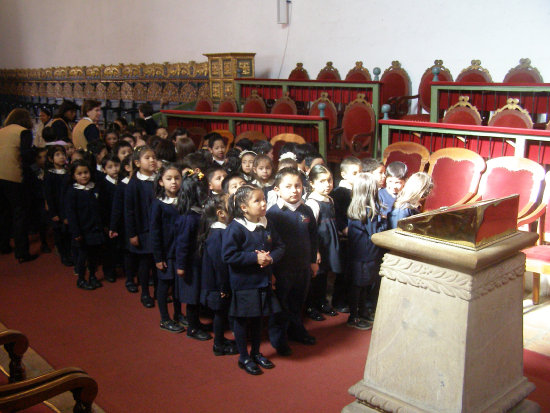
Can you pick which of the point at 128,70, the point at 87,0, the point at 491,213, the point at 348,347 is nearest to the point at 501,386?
the point at 491,213

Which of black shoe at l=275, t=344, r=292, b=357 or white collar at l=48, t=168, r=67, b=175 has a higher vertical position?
white collar at l=48, t=168, r=67, b=175

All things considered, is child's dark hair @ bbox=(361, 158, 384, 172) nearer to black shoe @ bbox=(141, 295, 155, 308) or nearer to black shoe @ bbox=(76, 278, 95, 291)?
black shoe @ bbox=(141, 295, 155, 308)

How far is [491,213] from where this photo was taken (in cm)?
169

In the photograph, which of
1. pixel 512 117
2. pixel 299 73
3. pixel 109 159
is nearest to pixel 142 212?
pixel 109 159

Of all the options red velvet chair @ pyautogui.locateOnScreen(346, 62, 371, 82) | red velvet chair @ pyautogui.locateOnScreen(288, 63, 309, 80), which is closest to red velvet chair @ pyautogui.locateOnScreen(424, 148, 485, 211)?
red velvet chair @ pyautogui.locateOnScreen(346, 62, 371, 82)

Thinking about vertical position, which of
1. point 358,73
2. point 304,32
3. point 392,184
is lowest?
point 392,184

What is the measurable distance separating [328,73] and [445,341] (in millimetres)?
7008

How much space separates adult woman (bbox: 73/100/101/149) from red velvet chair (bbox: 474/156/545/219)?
397 cm

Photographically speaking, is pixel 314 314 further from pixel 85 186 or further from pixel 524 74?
pixel 524 74

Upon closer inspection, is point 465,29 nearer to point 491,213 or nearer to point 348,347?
point 348,347

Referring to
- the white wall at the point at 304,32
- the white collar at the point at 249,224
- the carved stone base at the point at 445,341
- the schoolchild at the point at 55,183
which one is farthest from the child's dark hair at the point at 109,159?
the white wall at the point at 304,32

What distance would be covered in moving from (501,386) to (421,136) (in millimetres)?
3053

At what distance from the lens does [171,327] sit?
10.8 ft

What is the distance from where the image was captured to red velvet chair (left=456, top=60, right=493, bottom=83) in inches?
260
